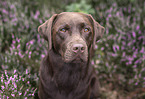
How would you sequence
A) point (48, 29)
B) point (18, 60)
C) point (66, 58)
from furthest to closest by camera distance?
1. point (18, 60)
2. point (48, 29)
3. point (66, 58)

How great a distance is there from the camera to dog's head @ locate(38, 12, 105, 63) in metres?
2.28

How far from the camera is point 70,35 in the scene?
7.86 feet

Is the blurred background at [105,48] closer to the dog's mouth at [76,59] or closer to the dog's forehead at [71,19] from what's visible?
the dog's mouth at [76,59]

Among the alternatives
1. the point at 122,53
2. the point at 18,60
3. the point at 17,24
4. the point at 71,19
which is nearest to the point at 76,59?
the point at 71,19

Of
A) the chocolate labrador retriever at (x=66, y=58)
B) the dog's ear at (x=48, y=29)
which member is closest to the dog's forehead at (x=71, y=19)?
the chocolate labrador retriever at (x=66, y=58)

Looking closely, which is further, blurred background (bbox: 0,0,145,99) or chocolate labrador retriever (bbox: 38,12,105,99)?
blurred background (bbox: 0,0,145,99)

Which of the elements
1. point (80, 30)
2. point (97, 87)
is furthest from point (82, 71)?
point (97, 87)

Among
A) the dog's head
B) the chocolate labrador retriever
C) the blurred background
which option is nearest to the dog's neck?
the chocolate labrador retriever

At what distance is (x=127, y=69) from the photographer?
407 centimetres

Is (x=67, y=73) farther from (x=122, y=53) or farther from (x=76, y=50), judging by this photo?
(x=122, y=53)

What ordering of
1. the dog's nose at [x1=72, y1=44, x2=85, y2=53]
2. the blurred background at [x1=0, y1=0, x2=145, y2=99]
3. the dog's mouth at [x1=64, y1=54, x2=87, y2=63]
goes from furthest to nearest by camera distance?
the blurred background at [x1=0, y1=0, x2=145, y2=99] → the dog's mouth at [x1=64, y1=54, x2=87, y2=63] → the dog's nose at [x1=72, y1=44, x2=85, y2=53]

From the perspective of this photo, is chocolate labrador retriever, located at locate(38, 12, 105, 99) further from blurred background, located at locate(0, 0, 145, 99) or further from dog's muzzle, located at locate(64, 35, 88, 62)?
blurred background, located at locate(0, 0, 145, 99)

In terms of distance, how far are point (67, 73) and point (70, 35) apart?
612mm

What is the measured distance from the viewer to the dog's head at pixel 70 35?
2.28 meters
